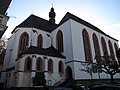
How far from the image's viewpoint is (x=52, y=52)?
78.6ft

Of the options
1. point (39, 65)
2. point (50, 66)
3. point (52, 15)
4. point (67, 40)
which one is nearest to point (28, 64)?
point (39, 65)

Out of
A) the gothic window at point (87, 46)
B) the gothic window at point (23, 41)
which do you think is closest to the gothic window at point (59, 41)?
the gothic window at point (87, 46)

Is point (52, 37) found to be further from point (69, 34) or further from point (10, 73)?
point (10, 73)

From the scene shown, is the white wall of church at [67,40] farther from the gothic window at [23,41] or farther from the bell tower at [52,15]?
the bell tower at [52,15]

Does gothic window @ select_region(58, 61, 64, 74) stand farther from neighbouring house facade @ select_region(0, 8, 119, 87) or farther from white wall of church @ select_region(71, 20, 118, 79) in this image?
white wall of church @ select_region(71, 20, 118, 79)

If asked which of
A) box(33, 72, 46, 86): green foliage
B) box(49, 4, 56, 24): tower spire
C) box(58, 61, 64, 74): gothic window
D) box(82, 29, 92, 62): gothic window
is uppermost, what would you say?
box(49, 4, 56, 24): tower spire

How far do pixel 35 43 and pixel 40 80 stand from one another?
11.2 m

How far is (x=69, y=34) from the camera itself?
78.3 feet

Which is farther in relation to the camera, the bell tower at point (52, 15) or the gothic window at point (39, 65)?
the bell tower at point (52, 15)

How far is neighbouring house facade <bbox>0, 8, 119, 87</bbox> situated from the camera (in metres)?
19.5

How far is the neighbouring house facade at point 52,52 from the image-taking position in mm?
19469

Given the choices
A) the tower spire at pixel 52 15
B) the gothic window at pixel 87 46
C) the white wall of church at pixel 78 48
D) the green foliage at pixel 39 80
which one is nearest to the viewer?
the green foliage at pixel 39 80

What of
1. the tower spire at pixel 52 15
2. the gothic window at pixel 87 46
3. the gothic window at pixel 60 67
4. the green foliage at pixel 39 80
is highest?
the tower spire at pixel 52 15

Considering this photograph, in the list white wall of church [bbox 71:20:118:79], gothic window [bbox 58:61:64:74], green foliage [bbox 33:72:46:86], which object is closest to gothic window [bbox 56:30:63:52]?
gothic window [bbox 58:61:64:74]
